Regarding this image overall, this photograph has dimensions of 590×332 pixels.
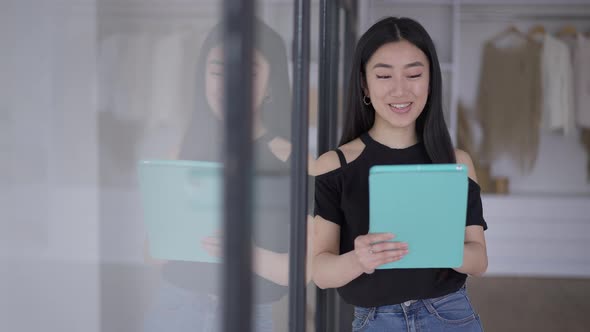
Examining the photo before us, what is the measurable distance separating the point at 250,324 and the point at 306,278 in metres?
0.84

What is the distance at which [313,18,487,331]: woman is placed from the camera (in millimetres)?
1287

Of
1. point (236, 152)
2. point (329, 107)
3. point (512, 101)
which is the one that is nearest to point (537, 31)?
point (512, 101)

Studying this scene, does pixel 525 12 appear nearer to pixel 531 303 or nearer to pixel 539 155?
pixel 539 155

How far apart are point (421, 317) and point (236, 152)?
0.83m

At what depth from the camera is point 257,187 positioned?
907 mm

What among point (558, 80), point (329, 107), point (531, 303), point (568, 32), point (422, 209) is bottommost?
point (531, 303)

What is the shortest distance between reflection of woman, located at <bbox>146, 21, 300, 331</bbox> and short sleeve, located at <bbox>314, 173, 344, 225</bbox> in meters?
0.09

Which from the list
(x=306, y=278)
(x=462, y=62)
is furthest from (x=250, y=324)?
(x=462, y=62)

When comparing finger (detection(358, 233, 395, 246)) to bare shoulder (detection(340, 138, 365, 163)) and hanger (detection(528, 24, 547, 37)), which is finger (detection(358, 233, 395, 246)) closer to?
bare shoulder (detection(340, 138, 365, 163))

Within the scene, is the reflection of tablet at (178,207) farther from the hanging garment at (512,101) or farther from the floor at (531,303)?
the hanging garment at (512,101)

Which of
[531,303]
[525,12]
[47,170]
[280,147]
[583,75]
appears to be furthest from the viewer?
[525,12]

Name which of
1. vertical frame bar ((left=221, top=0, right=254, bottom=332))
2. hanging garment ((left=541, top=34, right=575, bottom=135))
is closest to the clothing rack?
hanging garment ((left=541, top=34, right=575, bottom=135))

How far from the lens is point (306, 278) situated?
4.68 feet

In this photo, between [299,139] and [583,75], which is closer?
[299,139]
